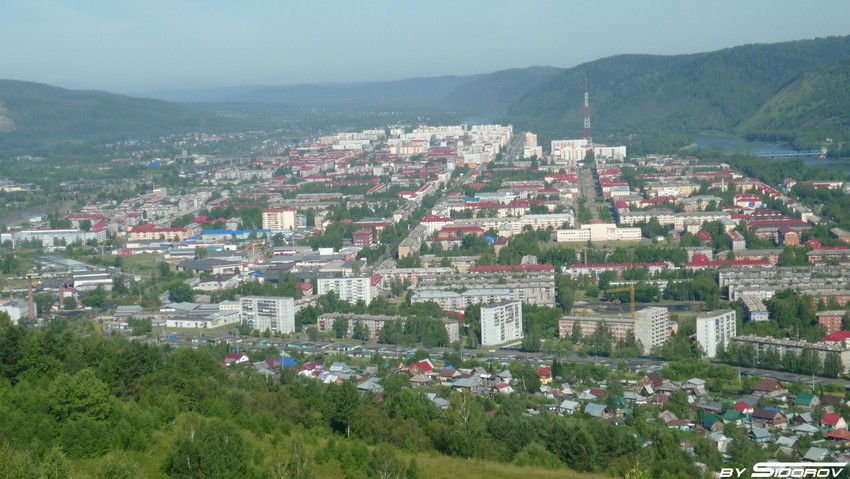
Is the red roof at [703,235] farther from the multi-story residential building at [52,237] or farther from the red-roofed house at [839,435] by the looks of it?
the multi-story residential building at [52,237]

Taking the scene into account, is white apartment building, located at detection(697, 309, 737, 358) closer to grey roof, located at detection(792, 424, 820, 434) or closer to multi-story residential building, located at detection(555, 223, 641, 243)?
grey roof, located at detection(792, 424, 820, 434)

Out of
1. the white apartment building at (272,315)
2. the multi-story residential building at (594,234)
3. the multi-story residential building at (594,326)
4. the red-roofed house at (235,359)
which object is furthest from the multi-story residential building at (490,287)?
the multi-story residential building at (594,234)

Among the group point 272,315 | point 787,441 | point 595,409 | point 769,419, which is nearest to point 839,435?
point 787,441

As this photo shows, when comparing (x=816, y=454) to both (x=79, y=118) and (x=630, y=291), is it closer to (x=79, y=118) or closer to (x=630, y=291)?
(x=630, y=291)

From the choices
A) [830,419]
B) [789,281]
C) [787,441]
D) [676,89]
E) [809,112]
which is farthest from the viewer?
[676,89]

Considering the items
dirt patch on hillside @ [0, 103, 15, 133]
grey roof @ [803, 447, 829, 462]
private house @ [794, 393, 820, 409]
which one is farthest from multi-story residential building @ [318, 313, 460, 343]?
dirt patch on hillside @ [0, 103, 15, 133]
